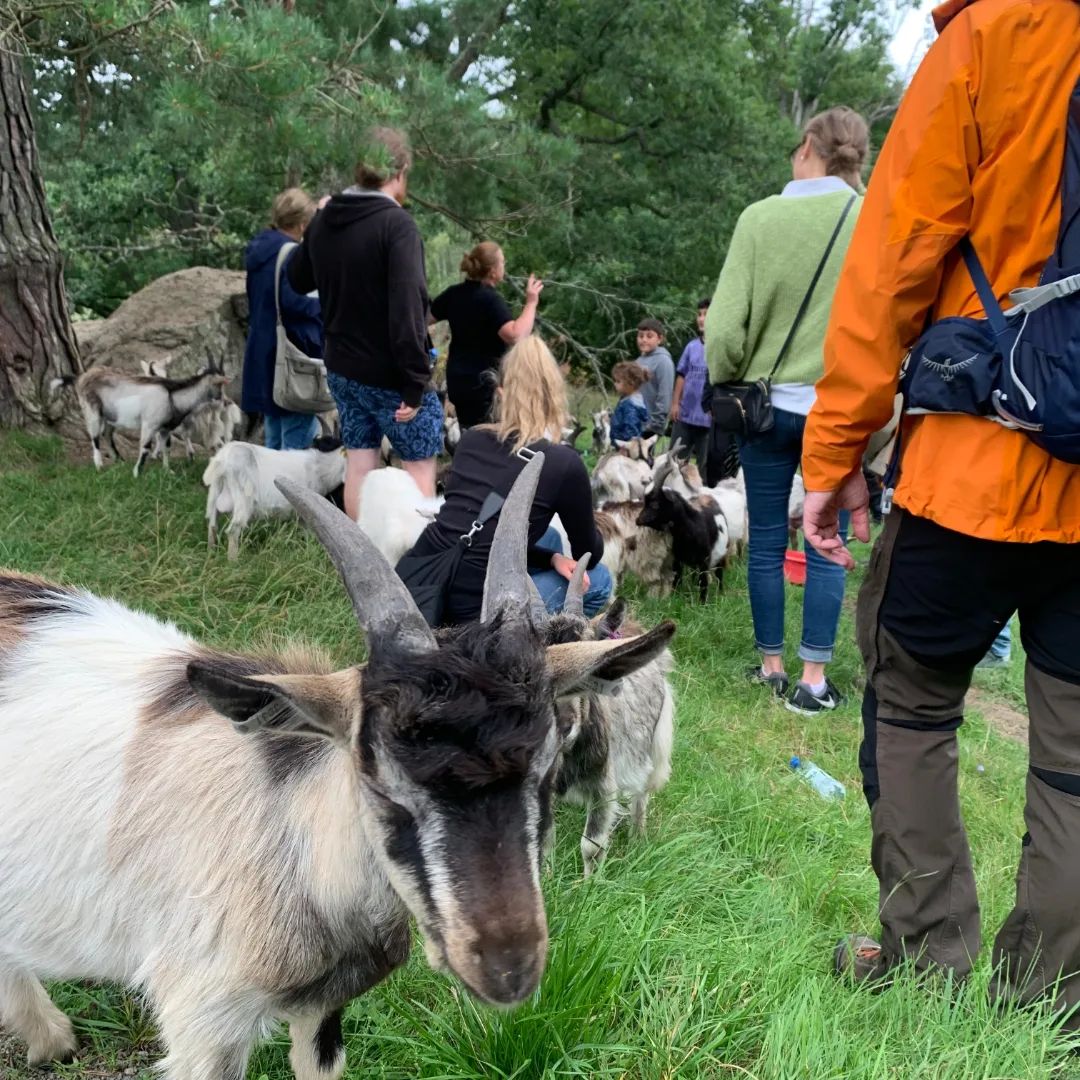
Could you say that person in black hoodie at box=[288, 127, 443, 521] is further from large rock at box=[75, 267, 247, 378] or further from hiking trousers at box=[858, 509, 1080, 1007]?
large rock at box=[75, 267, 247, 378]

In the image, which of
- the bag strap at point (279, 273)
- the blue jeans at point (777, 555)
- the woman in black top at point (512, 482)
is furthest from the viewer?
the bag strap at point (279, 273)

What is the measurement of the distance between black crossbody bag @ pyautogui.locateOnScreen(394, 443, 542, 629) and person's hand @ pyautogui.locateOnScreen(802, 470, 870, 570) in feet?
3.91

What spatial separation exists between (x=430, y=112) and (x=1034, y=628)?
5.48m

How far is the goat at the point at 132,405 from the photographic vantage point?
21.7ft

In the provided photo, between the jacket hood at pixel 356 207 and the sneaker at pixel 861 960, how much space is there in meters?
3.84

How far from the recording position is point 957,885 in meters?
2.16

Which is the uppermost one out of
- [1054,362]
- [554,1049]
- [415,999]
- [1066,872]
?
[1054,362]

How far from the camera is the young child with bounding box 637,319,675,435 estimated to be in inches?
355

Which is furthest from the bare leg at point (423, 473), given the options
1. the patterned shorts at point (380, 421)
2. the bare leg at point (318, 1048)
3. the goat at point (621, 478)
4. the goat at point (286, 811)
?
the bare leg at point (318, 1048)

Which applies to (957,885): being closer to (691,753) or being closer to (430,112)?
(691,753)

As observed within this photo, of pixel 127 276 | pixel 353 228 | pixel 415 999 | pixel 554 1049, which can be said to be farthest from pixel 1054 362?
pixel 127 276

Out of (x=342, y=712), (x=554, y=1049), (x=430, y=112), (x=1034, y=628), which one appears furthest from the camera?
(x=430, y=112)

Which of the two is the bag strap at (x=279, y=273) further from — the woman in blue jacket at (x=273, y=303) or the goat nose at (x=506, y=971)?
the goat nose at (x=506, y=971)

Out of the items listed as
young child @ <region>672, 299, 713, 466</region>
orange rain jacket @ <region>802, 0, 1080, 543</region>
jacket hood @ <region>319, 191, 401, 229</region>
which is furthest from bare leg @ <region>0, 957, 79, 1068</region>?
young child @ <region>672, 299, 713, 466</region>
